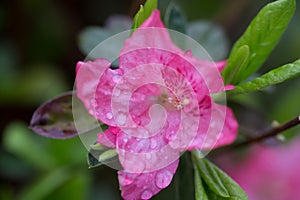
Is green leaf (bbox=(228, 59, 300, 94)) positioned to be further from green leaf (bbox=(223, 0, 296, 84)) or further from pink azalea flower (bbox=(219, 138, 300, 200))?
pink azalea flower (bbox=(219, 138, 300, 200))

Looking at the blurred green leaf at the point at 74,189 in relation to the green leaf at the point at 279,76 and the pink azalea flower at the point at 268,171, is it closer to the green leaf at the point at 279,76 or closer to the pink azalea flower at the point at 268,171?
the pink azalea flower at the point at 268,171

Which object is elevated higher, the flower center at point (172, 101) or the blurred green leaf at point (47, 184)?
the flower center at point (172, 101)

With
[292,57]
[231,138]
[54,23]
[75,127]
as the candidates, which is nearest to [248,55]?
[231,138]

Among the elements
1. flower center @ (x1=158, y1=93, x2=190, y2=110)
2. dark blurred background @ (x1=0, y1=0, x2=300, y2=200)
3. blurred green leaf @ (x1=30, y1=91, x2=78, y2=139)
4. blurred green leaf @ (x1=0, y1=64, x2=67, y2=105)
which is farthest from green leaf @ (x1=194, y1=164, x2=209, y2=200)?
blurred green leaf @ (x1=0, y1=64, x2=67, y2=105)

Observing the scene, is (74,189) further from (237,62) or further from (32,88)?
(237,62)

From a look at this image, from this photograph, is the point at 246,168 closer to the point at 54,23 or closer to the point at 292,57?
the point at 292,57

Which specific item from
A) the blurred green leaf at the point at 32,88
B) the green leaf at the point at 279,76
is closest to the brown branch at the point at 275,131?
the green leaf at the point at 279,76
